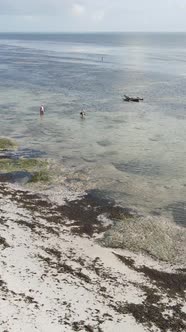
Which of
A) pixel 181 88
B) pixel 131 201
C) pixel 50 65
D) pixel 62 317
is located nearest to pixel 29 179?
pixel 131 201

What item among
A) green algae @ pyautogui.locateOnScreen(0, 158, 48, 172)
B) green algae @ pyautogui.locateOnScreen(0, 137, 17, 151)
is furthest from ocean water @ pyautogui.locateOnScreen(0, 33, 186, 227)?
green algae @ pyautogui.locateOnScreen(0, 158, 48, 172)

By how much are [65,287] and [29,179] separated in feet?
60.7

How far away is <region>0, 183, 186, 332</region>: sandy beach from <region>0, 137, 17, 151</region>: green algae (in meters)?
17.7

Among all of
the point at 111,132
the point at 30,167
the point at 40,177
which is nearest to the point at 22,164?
the point at 30,167

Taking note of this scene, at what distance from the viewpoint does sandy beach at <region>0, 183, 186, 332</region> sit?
2250 cm

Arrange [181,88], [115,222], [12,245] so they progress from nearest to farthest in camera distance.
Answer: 1. [12,245]
2. [115,222]
3. [181,88]

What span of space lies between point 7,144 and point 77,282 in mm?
29654

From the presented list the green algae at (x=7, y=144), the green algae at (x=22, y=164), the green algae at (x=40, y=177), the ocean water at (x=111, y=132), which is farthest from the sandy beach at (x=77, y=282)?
the green algae at (x=7, y=144)

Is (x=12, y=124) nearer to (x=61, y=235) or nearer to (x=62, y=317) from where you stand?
(x=61, y=235)

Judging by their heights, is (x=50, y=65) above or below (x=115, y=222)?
above

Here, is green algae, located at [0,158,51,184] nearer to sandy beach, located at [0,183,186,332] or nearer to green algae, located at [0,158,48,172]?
green algae, located at [0,158,48,172]

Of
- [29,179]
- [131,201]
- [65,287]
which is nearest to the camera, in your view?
[65,287]

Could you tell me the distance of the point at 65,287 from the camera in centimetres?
2497

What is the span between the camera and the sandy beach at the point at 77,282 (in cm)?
2250
